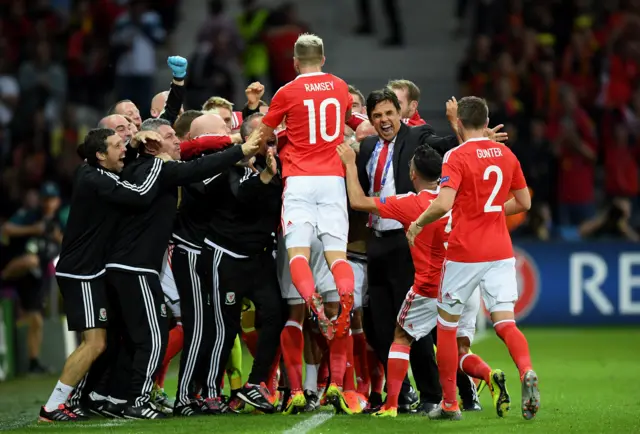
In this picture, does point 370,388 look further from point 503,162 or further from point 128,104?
point 128,104

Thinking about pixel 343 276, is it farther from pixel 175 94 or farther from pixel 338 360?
pixel 175 94

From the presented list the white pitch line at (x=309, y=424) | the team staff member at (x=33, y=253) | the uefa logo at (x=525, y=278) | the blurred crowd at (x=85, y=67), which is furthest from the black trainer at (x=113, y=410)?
the uefa logo at (x=525, y=278)

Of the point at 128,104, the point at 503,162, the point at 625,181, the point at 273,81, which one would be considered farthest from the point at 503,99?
the point at 503,162

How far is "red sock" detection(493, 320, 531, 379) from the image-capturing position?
885 centimetres

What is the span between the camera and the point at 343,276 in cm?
931

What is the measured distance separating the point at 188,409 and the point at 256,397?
1.86 ft

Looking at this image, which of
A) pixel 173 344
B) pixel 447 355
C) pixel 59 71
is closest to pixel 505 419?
pixel 447 355

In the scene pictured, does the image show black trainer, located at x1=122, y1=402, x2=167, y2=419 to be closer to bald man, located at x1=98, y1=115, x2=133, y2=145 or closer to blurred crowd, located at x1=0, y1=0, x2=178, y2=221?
bald man, located at x1=98, y1=115, x2=133, y2=145

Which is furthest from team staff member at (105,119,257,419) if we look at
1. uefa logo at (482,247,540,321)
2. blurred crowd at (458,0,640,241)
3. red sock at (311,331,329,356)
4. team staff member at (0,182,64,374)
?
blurred crowd at (458,0,640,241)

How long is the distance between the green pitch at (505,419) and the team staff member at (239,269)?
412mm

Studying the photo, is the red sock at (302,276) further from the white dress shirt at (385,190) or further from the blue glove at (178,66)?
the blue glove at (178,66)

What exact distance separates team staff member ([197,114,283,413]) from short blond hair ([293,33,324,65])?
64 cm

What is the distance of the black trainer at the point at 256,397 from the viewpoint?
32.0 feet

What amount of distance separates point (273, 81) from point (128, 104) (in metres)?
9.53
